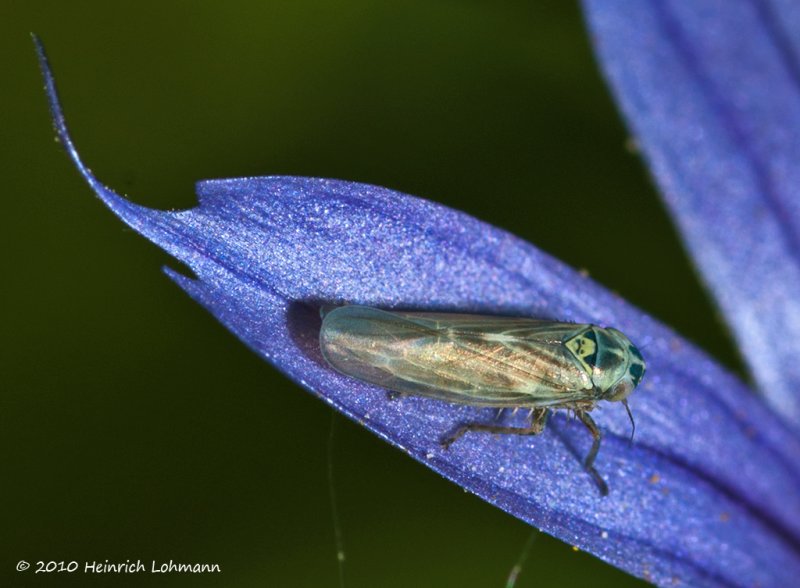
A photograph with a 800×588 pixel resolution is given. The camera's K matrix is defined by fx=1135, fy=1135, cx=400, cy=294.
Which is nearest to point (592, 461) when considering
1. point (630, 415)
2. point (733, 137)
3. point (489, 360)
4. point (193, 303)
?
point (630, 415)

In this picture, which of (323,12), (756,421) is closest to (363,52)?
(323,12)

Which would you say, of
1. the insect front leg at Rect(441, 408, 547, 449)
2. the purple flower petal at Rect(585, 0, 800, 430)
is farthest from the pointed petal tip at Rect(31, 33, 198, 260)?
the purple flower petal at Rect(585, 0, 800, 430)

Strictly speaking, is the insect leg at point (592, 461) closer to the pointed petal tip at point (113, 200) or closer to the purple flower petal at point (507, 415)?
the purple flower petal at point (507, 415)

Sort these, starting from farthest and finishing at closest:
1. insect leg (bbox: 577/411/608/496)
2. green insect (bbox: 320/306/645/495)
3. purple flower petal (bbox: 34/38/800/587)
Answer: insect leg (bbox: 577/411/608/496), green insect (bbox: 320/306/645/495), purple flower petal (bbox: 34/38/800/587)

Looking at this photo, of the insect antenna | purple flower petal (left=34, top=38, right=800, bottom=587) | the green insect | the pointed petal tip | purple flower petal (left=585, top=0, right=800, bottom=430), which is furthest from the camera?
purple flower petal (left=585, top=0, right=800, bottom=430)

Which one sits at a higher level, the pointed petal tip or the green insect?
the pointed petal tip

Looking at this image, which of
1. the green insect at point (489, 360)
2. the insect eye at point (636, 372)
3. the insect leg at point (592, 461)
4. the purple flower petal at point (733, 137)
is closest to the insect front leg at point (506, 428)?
the green insect at point (489, 360)

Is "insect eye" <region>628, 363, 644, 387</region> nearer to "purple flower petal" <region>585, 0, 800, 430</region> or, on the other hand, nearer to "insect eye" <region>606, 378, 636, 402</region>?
"insect eye" <region>606, 378, 636, 402</region>
